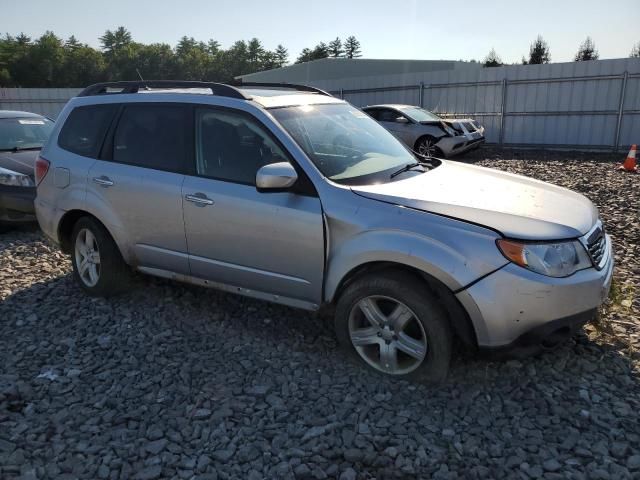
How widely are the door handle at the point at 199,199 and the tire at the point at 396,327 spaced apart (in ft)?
3.94

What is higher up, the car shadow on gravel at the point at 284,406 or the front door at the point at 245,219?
the front door at the point at 245,219

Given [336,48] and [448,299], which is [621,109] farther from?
[336,48]

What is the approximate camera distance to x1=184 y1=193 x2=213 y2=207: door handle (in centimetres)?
375

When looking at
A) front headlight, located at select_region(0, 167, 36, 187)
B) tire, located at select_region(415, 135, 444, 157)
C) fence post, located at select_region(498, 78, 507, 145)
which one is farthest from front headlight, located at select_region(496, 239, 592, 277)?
fence post, located at select_region(498, 78, 507, 145)

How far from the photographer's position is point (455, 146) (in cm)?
1295

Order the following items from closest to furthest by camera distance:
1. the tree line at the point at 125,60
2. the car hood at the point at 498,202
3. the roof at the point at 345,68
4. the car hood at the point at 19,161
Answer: the car hood at the point at 498,202
the car hood at the point at 19,161
the roof at the point at 345,68
the tree line at the point at 125,60

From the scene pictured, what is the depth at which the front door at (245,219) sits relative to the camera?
3396mm

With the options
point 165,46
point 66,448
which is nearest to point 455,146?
point 66,448

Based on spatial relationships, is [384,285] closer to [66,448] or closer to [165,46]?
[66,448]

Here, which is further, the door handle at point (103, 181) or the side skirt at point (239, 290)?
the door handle at point (103, 181)

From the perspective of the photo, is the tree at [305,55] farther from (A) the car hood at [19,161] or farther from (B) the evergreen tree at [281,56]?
(A) the car hood at [19,161]

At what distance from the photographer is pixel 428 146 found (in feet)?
42.8

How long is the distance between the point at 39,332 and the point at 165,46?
→ 369 ft

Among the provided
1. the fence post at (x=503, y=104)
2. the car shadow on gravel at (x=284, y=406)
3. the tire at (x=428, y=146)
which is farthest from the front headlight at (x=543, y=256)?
the fence post at (x=503, y=104)
